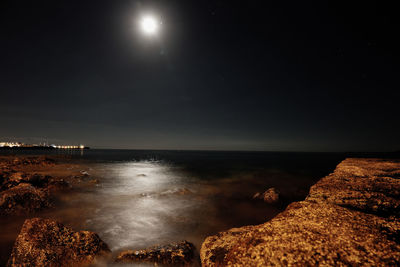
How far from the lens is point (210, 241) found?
17.6 ft

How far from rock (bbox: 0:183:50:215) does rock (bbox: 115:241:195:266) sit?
695 centimetres

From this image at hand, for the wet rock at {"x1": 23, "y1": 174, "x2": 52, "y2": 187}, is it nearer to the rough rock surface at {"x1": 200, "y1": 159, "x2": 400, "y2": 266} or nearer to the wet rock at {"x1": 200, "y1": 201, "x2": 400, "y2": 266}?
the rough rock surface at {"x1": 200, "y1": 159, "x2": 400, "y2": 266}

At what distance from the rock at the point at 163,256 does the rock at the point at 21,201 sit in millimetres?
6947

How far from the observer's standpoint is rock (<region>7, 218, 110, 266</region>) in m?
4.48

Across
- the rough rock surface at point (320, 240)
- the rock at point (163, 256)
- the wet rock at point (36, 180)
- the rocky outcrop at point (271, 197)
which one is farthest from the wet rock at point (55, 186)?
the rocky outcrop at point (271, 197)

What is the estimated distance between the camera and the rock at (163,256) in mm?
5293

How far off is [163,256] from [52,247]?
3.04 meters

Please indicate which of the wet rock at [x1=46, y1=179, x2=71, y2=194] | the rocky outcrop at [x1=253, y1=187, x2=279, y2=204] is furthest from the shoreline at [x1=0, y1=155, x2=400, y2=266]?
the wet rock at [x1=46, y1=179, x2=71, y2=194]

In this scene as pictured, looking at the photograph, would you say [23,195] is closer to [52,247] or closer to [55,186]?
[55,186]

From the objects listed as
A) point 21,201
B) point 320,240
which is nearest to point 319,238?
point 320,240

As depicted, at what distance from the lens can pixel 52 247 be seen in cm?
482

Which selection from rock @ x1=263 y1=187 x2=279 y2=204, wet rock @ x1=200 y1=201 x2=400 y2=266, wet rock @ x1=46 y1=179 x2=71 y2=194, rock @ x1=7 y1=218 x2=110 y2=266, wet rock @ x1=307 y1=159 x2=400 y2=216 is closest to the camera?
wet rock @ x1=200 y1=201 x2=400 y2=266

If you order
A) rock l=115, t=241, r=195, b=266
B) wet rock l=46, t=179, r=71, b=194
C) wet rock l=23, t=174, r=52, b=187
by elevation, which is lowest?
rock l=115, t=241, r=195, b=266

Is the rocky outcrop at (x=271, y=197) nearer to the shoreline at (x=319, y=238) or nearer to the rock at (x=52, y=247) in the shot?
the shoreline at (x=319, y=238)
